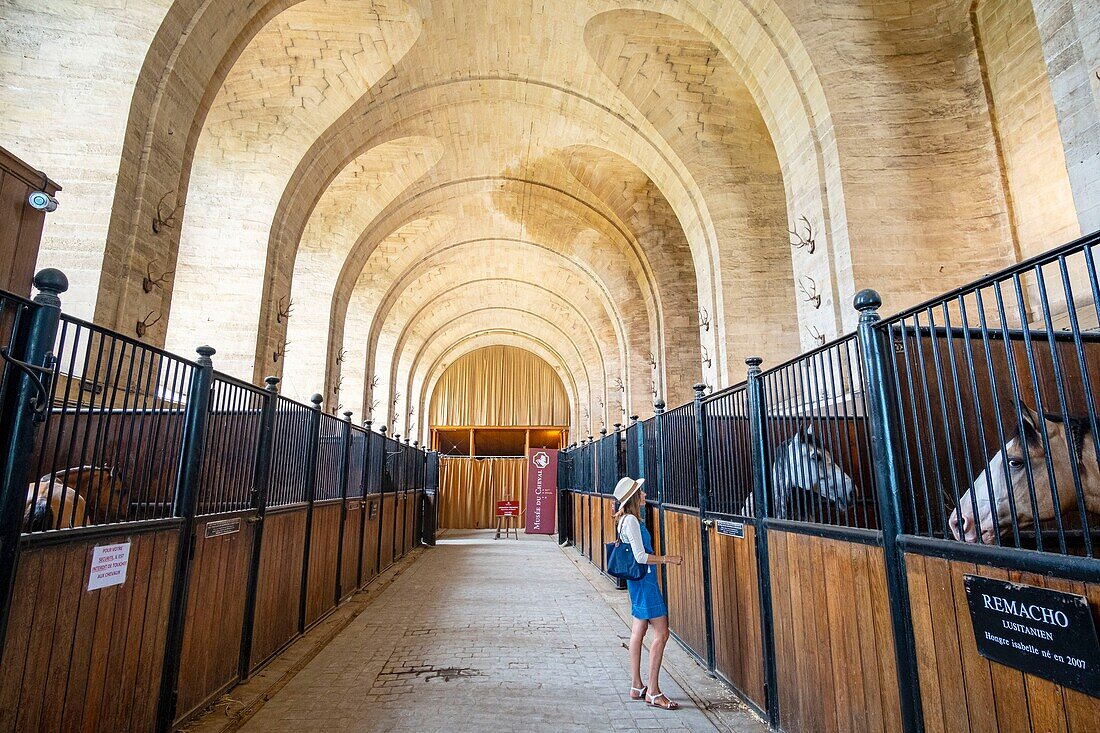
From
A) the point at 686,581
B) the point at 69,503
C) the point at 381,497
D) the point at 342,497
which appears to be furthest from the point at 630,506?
the point at 381,497

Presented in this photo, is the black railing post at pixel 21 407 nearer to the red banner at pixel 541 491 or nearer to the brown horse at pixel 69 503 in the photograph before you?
the brown horse at pixel 69 503

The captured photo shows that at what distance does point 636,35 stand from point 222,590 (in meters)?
9.82

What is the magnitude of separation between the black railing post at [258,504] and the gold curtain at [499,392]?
964 inches

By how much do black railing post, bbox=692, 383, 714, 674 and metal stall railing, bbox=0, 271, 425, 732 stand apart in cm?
333

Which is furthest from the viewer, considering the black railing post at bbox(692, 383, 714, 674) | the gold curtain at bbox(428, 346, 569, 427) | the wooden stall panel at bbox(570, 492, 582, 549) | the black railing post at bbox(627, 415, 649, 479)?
the gold curtain at bbox(428, 346, 569, 427)

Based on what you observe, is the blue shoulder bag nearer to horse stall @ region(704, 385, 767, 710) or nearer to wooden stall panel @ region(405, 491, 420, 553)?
horse stall @ region(704, 385, 767, 710)

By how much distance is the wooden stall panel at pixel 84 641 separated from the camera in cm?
232

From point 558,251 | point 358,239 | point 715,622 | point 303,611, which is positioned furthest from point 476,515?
point 715,622

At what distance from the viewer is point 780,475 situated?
3.67m

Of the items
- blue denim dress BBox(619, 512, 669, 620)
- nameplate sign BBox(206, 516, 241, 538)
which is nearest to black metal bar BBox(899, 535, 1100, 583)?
→ blue denim dress BBox(619, 512, 669, 620)

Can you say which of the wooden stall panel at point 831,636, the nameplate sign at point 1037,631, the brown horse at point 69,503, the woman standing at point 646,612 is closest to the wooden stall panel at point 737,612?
the wooden stall panel at point 831,636

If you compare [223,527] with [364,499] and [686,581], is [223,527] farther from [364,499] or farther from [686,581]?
[364,499]

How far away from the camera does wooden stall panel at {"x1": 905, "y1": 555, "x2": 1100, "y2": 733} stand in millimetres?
1729

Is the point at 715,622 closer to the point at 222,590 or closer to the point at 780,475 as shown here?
the point at 780,475
